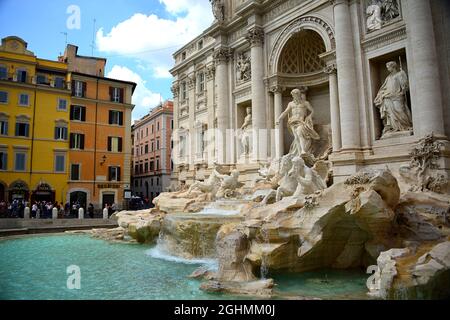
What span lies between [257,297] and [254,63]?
44.4 feet

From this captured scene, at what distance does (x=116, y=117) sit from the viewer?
28.8m

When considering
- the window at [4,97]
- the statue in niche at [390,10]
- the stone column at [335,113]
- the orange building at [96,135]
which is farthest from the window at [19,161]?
the statue in niche at [390,10]

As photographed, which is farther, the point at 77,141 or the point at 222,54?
the point at 77,141

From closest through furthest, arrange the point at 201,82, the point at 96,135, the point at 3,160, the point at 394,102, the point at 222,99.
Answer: the point at 394,102
the point at 222,99
the point at 3,160
the point at 201,82
the point at 96,135

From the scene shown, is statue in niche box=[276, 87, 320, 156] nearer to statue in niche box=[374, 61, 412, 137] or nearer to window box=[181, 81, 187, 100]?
statue in niche box=[374, 61, 412, 137]

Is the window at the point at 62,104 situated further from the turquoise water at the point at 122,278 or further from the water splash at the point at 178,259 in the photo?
the water splash at the point at 178,259

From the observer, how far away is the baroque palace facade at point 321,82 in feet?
34.5

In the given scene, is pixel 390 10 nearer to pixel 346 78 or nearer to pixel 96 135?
pixel 346 78

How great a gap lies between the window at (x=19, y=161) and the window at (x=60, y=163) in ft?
7.18

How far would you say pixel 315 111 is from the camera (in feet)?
53.4

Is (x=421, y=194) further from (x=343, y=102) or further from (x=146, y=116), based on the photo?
(x=146, y=116)

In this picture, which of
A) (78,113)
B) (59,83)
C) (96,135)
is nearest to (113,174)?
(96,135)

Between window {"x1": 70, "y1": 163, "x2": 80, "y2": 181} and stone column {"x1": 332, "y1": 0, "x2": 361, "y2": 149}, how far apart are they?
21124 millimetres

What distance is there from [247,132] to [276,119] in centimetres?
222
